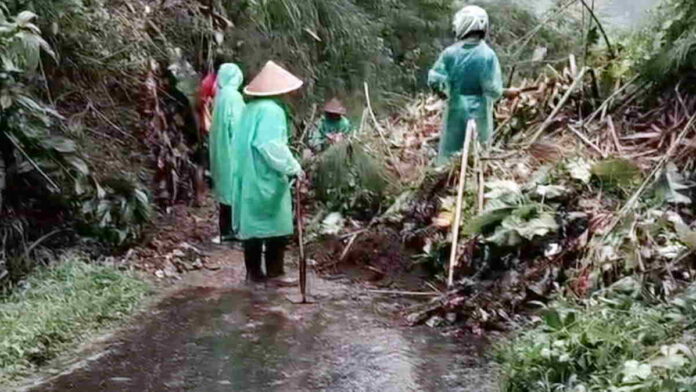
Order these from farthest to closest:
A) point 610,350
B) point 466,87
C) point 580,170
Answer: point 466,87, point 580,170, point 610,350

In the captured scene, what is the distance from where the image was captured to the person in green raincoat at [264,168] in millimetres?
6914

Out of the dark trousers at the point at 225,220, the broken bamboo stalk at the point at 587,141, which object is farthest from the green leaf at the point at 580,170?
the dark trousers at the point at 225,220

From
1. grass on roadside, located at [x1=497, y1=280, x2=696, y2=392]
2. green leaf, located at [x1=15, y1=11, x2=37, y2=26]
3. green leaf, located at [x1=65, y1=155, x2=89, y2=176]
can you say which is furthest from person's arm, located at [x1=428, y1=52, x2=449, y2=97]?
grass on roadside, located at [x1=497, y1=280, x2=696, y2=392]

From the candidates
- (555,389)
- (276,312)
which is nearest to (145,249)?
(276,312)

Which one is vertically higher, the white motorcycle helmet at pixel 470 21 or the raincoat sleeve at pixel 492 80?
the white motorcycle helmet at pixel 470 21

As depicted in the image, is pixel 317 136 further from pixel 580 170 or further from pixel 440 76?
pixel 580 170

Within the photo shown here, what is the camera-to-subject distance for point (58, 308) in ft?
19.0

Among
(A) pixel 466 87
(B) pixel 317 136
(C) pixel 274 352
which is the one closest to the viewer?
(C) pixel 274 352

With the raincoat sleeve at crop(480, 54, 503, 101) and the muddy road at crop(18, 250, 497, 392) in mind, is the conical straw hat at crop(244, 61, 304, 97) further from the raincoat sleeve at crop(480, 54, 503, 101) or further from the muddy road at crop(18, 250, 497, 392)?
the raincoat sleeve at crop(480, 54, 503, 101)

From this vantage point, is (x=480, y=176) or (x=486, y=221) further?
(x=480, y=176)

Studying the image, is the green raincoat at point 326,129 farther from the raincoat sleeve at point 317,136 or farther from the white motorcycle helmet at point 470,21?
the white motorcycle helmet at point 470,21

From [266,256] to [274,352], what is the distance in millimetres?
1921

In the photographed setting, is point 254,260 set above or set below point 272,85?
below

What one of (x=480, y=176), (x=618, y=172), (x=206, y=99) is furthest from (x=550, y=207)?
(x=206, y=99)
